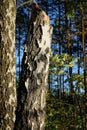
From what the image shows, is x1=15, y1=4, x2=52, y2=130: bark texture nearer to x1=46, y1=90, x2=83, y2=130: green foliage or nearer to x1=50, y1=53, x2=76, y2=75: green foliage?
x1=50, y1=53, x2=76, y2=75: green foliage

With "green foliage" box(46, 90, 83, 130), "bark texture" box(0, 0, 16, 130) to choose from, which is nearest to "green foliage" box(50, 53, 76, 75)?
"green foliage" box(46, 90, 83, 130)

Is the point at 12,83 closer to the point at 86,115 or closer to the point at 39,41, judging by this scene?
the point at 39,41

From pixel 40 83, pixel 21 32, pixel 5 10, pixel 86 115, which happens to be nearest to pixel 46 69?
pixel 40 83

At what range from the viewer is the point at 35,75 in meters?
4.16

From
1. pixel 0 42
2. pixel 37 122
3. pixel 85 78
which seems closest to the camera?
pixel 37 122

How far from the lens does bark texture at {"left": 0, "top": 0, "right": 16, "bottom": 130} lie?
4.17m

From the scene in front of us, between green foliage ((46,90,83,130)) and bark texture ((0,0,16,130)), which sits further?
green foliage ((46,90,83,130))

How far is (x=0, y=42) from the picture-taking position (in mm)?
4355

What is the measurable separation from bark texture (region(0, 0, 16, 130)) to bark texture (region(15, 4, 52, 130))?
101 millimetres

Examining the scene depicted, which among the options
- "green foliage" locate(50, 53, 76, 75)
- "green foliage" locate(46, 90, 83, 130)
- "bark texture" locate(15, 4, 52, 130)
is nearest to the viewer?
"bark texture" locate(15, 4, 52, 130)

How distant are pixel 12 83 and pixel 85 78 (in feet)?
21.1

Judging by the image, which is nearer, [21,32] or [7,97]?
[7,97]

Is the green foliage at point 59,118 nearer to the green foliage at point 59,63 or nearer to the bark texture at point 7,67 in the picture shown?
the green foliage at point 59,63

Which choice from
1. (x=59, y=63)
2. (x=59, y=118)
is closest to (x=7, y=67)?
(x=59, y=63)
